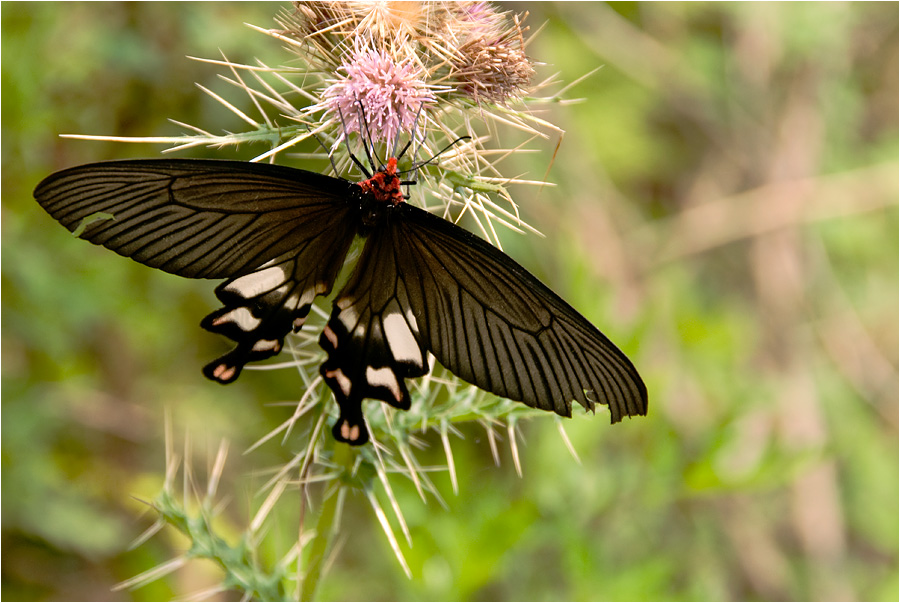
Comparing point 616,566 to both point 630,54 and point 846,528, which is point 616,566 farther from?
point 630,54

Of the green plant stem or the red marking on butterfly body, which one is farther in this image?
the green plant stem

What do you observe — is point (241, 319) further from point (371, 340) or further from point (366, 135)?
point (366, 135)

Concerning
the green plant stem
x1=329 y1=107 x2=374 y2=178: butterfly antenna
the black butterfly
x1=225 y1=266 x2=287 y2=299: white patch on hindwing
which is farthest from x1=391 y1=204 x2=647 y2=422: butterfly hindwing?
the green plant stem

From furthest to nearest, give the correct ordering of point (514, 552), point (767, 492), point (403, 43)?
1. point (767, 492)
2. point (514, 552)
3. point (403, 43)

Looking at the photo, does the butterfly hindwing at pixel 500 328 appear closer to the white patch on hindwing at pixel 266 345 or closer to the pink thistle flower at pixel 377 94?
the pink thistle flower at pixel 377 94

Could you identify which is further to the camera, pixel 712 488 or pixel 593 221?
pixel 593 221

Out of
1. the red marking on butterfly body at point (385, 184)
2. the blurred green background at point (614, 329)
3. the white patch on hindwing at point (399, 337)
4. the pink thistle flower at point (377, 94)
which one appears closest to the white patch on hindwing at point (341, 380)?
the white patch on hindwing at point (399, 337)

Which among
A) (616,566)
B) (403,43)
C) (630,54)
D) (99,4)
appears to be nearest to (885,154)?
(630,54)

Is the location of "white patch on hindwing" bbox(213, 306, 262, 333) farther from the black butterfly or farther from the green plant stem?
the green plant stem
